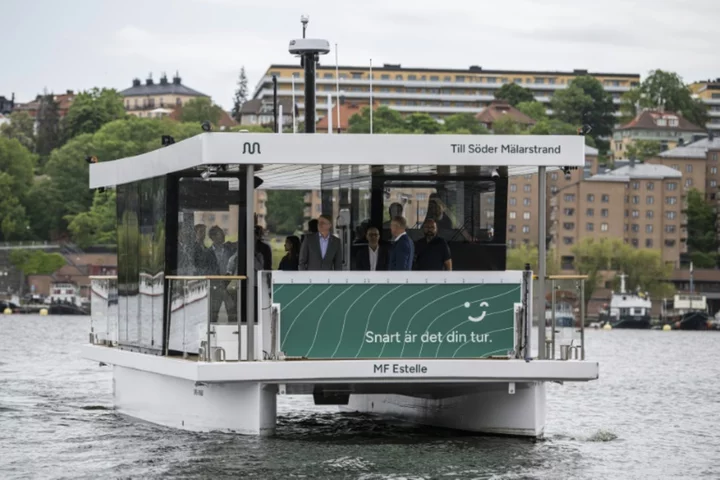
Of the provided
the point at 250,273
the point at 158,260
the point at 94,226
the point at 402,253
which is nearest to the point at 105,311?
the point at 158,260

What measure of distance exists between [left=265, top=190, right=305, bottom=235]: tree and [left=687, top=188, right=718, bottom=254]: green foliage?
9762cm

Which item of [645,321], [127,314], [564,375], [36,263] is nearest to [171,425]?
[127,314]

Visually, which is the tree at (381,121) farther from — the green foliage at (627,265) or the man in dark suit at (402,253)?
the man in dark suit at (402,253)

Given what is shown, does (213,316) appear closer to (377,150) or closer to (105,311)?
(377,150)

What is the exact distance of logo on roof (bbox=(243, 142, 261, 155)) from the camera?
17250mm

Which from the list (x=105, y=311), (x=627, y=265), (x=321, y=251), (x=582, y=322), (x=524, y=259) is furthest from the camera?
(x=627, y=265)

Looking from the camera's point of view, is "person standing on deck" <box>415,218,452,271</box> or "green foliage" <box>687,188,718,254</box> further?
"green foliage" <box>687,188,718,254</box>

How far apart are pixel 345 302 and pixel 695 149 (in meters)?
183

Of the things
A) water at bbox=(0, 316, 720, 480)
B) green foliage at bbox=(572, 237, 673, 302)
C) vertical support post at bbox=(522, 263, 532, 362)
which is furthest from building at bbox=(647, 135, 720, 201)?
vertical support post at bbox=(522, 263, 532, 362)

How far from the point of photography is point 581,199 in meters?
174

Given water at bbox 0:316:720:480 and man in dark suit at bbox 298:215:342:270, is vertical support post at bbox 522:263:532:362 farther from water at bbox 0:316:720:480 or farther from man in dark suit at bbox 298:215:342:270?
man in dark suit at bbox 298:215:342:270

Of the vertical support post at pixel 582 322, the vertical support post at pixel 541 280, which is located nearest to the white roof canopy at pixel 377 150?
the vertical support post at pixel 541 280

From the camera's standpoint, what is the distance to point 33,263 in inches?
5994

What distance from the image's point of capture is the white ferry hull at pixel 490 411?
1853cm
